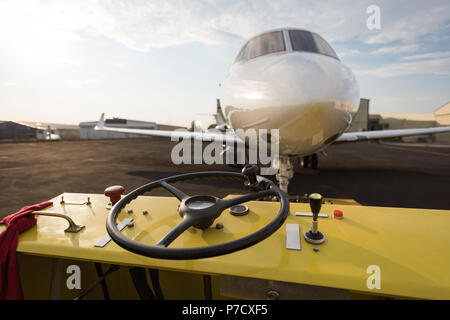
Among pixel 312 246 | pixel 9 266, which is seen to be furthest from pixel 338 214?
pixel 9 266

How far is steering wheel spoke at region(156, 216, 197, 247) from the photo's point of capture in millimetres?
1059

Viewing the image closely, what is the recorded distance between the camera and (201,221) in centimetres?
127

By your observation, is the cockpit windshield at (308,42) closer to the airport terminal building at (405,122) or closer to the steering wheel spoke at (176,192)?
the steering wheel spoke at (176,192)

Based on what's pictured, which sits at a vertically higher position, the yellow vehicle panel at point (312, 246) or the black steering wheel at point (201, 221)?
the black steering wheel at point (201, 221)

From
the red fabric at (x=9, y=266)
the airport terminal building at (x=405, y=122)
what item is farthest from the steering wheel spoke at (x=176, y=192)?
the airport terminal building at (x=405, y=122)

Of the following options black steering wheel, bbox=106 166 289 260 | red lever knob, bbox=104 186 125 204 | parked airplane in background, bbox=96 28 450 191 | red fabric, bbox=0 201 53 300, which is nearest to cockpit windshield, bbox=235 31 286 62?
parked airplane in background, bbox=96 28 450 191

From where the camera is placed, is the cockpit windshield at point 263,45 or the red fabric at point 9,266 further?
the cockpit windshield at point 263,45

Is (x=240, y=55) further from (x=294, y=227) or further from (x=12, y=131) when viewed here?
(x=12, y=131)

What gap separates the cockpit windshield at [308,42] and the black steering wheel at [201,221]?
2249mm

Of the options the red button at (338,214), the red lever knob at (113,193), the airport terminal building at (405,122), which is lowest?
the red button at (338,214)

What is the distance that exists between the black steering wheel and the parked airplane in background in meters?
1.11

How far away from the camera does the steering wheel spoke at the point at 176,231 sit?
1.06m

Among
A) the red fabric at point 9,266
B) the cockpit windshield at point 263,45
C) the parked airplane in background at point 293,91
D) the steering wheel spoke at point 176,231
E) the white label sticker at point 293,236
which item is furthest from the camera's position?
the cockpit windshield at point 263,45

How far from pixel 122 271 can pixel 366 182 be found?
286 inches
